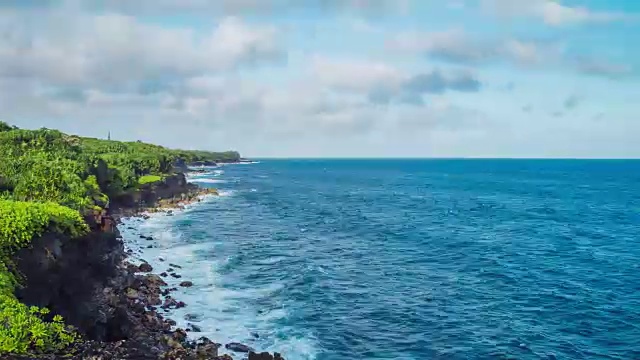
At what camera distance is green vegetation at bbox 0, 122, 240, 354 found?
2130 cm

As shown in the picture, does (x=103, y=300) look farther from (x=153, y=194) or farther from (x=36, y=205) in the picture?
(x=153, y=194)

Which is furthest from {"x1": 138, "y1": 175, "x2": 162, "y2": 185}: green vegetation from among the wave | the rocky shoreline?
the rocky shoreline

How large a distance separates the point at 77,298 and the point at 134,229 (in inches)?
1910

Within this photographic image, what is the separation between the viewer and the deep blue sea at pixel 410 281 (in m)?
37.1

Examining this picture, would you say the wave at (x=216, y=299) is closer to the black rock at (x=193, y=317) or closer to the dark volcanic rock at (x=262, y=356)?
the black rock at (x=193, y=317)

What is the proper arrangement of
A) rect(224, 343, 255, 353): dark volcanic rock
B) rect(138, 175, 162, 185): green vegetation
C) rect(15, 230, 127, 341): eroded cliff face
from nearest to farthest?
rect(15, 230, 127, 341): eroded cliff face → rect(224, 343, 255, 353): dark volcanic rock → rect(138, 175, 162, 185): green vegetation

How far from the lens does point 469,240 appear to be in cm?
7306

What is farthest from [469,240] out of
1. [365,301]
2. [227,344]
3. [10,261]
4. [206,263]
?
[10,261]

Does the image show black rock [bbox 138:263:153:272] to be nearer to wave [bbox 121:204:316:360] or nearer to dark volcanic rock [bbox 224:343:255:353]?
wave [bbox 121:204:316:360]

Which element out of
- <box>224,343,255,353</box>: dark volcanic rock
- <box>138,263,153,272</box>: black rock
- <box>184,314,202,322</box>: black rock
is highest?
<box>138,263,153,272</box>: black rock

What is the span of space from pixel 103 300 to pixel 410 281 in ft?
97.8

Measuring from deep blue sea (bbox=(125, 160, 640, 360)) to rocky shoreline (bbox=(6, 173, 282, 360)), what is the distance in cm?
244

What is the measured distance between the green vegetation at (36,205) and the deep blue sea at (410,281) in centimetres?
1162

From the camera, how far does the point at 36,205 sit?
3064cm
